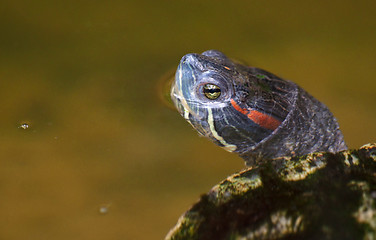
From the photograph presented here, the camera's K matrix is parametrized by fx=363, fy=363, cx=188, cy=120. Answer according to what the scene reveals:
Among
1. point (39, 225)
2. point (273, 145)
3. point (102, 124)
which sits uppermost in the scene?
point (102, 124)

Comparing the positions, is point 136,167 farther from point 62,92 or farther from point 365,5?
point 365,5

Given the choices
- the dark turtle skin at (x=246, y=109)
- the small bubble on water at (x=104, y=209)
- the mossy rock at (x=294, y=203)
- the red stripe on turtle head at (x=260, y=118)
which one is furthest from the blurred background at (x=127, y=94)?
the mossy rock at (x=294, y=203)

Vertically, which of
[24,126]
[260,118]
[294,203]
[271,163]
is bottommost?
[294,203]

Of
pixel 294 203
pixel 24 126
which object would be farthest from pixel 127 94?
pixel 294 203

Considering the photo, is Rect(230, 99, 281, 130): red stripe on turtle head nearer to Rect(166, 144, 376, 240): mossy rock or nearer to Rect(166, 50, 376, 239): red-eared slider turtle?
Rect(166, 50, 376, 239): red-eared slider turtle

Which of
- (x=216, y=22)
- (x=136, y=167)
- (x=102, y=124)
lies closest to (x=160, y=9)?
(x=216, y=22)

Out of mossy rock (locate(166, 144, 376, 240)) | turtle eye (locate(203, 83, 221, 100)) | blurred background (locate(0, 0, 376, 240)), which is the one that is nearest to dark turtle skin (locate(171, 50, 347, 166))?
turtle eye (locate(203, 83, 221, 100))

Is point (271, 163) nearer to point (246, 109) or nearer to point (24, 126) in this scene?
point (246, 109)
